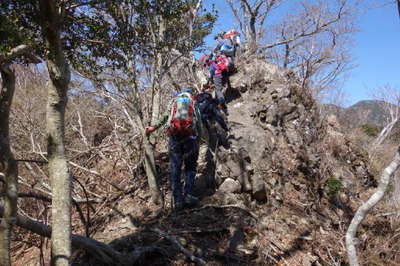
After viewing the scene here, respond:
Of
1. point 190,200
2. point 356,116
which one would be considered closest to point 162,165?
point 190,200

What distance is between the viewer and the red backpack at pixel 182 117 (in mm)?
5168

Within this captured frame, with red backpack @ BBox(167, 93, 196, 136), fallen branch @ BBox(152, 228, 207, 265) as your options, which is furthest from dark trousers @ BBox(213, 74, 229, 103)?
fallen branch @ BBox(152, 228, 207, 265)

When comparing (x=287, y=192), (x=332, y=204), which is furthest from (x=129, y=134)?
(x=332, y=204)

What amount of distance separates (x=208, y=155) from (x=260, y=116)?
2.16 metres

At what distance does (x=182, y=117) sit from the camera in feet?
17.0

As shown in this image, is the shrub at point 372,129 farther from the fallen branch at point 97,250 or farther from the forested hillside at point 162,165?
the fallen branch at point 97,250

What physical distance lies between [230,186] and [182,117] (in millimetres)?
1858

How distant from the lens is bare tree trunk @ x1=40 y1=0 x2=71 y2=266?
9.57 ft

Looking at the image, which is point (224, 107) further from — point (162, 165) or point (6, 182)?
point (6, 182)

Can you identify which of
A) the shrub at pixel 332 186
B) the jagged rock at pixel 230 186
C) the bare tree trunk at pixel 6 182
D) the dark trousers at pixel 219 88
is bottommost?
the shrub at pixel 332 186

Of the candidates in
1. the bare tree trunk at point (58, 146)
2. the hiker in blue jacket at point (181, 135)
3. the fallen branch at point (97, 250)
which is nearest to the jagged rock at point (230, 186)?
the hiker in blue jacket at point (181, 135)

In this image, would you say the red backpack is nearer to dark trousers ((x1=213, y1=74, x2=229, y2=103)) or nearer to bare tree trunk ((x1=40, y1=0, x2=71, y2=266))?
bare tree trunk ((x1=40, y1=0, x2=71, y2=266))

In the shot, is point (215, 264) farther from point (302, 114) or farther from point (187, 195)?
point (302, 114)

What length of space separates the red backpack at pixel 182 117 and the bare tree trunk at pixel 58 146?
2.31 m
